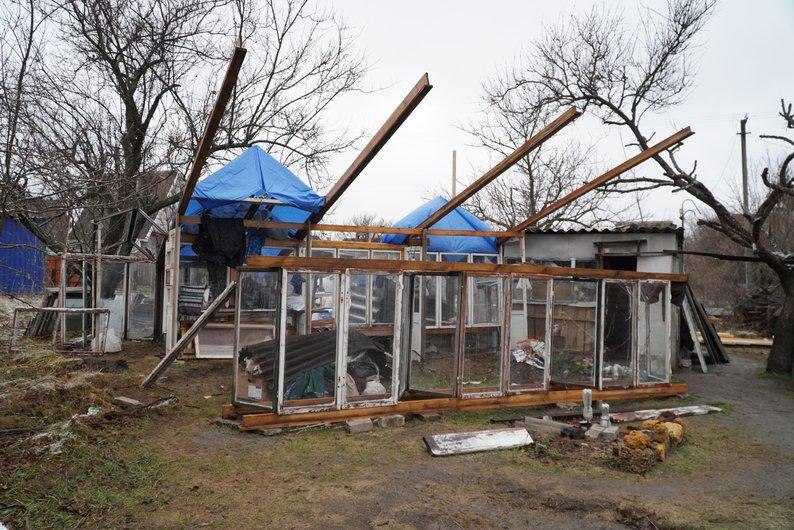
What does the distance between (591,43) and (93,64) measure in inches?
468

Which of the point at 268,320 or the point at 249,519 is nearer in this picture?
the point at 249,519

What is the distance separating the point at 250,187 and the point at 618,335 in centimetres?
652

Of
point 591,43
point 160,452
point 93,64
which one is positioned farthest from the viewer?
point 591,43

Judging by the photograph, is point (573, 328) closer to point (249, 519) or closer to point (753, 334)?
point (249, 519)

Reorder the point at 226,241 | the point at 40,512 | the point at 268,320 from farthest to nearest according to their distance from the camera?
1. the point at 226,241
2. the point at 268,320
3. the point at 40,512

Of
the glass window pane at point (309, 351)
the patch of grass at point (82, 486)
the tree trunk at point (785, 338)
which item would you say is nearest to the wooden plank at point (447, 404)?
the glass window pane at point (309, 351)

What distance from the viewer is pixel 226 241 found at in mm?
9664

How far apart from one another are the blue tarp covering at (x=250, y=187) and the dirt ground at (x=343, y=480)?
139 inches

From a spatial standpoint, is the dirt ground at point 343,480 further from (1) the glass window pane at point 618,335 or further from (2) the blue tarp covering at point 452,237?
(2) the blue tarp covering at point 452,237

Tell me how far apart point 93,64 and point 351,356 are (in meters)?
10.0

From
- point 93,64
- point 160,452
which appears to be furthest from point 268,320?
point 93,64

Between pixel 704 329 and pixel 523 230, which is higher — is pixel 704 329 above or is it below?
below

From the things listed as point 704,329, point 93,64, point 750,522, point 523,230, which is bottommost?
point 750,522

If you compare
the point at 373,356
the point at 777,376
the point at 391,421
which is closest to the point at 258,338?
the point at 373,356
